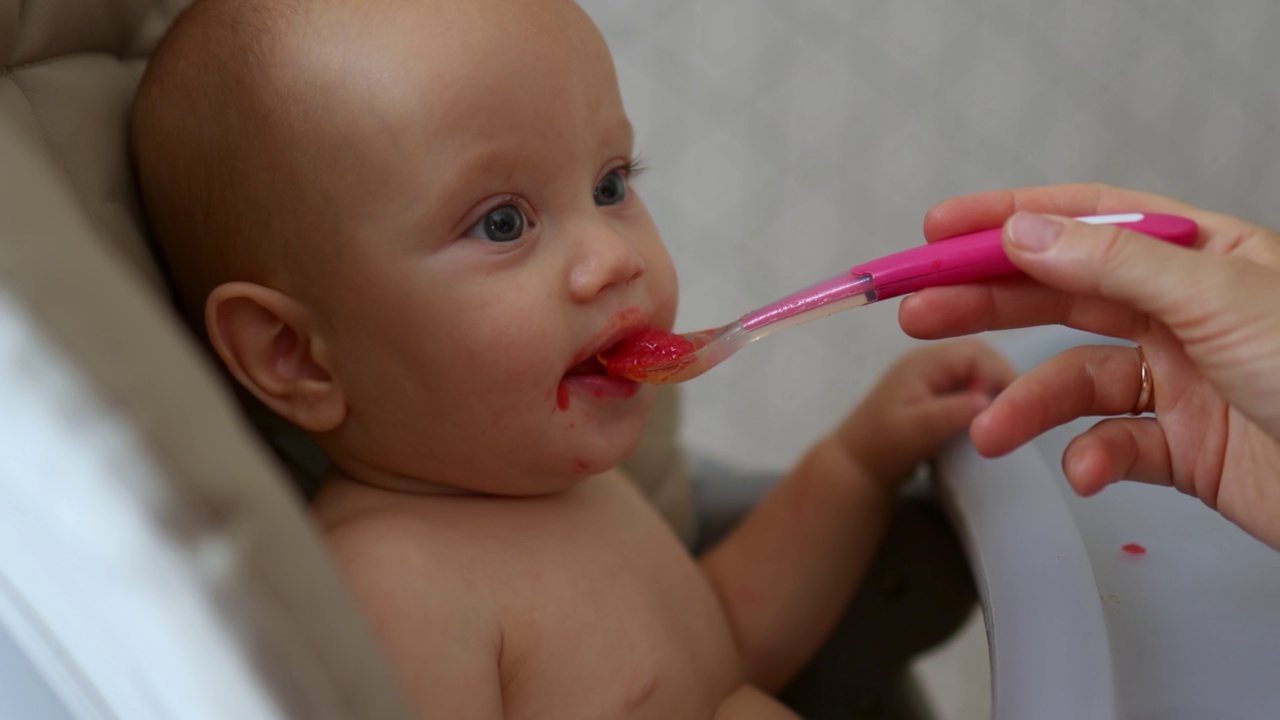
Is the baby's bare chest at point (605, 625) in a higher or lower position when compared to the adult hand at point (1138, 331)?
lower

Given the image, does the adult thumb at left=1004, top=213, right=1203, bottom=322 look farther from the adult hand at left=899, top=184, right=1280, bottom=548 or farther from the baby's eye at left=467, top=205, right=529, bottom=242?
the baby's eye at left=467, top=205, right=529, bottom=242

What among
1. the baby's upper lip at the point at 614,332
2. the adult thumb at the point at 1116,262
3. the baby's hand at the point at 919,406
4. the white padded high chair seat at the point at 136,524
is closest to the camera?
the white padded high chair seat at the point at 136,524

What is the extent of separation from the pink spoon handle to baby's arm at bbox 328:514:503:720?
0.25 m

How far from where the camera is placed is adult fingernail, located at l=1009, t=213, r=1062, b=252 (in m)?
0.48

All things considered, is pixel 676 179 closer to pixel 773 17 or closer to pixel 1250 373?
pixel 773 17

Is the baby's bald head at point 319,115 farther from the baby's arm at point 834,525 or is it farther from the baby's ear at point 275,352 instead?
the baby's arm at point 834,525

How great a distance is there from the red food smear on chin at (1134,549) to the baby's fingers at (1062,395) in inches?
3.0

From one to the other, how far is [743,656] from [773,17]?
2.40 ft

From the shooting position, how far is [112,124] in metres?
0.58

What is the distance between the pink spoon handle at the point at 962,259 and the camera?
52cm

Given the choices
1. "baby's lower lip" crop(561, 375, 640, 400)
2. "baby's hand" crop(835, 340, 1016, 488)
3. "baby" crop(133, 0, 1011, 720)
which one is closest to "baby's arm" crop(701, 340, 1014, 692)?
"baby's hand" crop(835, 340, 1016, 488)

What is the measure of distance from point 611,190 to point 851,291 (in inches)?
6.2

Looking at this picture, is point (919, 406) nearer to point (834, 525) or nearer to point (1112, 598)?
point (834, 525)

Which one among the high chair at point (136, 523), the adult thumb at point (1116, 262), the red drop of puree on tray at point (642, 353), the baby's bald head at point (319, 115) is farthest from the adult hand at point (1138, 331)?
the high chair at point (136, 523)
